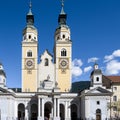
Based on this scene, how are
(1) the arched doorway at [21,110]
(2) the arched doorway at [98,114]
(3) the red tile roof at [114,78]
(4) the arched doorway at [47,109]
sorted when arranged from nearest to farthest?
1. (2) the arched doorway at [98,114]
2. (3) the red tile roof at [114,78]
3. (1) the arched doorway at [21,110]
4. (4) the arched doorway at [47,109]

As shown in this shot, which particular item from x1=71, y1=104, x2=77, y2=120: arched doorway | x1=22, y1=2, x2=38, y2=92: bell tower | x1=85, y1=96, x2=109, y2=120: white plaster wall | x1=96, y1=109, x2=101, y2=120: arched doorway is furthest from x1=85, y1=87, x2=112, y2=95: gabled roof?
x1=22, y1=2, x2=38, y2=92: bell tower

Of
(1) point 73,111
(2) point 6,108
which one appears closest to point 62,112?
(1) point 73,111

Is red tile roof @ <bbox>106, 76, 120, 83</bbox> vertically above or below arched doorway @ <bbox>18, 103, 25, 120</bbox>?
above

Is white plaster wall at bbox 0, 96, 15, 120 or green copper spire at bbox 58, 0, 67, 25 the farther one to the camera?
green copper spire at bbox 58, 0, 67, 25

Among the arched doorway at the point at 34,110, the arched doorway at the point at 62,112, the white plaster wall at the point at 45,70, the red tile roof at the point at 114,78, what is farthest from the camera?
the white plaster wall at the point at 45,70

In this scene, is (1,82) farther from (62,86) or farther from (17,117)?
(62,86)

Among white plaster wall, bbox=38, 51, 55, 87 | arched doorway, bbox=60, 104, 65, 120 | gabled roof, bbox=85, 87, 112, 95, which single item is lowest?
arched doorway, bbox=60, 104, 65, 120

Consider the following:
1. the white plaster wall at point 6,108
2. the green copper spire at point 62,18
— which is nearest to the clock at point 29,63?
the green copper spire at point 62,18

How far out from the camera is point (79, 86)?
384 feet

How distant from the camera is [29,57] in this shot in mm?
100000

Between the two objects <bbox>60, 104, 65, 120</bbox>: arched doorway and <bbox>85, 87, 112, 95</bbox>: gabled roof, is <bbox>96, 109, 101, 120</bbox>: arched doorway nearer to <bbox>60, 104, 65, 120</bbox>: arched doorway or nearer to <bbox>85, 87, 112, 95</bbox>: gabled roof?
<bbox>85, 87, 112, 95</bbox>: gabled roof

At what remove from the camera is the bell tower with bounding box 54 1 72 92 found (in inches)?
3883

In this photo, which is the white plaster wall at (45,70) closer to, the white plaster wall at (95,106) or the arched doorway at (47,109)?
the arched doorway at (47,109)

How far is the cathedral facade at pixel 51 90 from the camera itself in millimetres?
87250
